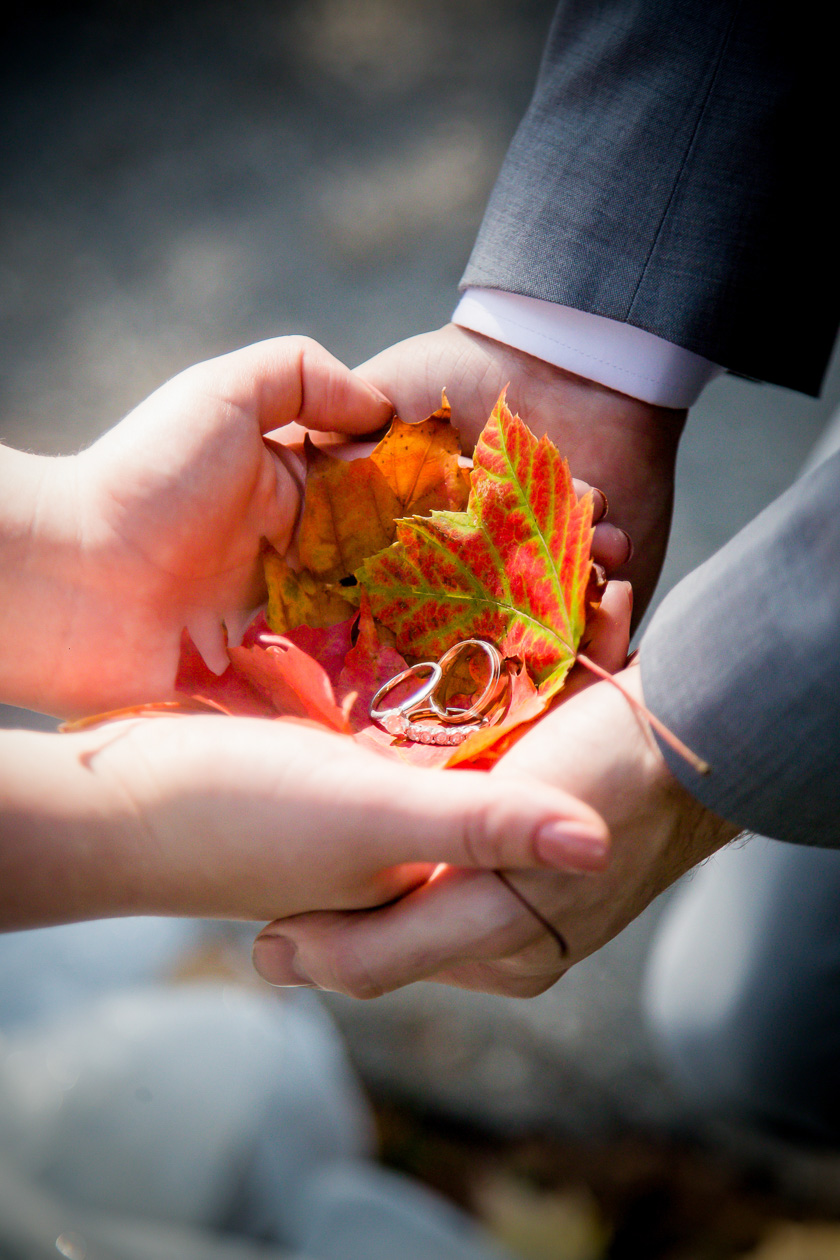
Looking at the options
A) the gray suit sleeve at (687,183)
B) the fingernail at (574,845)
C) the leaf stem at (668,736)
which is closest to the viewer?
the fingernail at (574,845)

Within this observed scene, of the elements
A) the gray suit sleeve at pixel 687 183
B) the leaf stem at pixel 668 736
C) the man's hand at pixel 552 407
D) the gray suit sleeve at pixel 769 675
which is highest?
the gray suit sleeve at pixel 687 183

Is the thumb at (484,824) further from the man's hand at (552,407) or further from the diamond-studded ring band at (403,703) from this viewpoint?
the man's hand at (552,407)

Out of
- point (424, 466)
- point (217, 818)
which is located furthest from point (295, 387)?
point (217, 818)

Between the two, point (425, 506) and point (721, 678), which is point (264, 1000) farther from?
point (721, 678)

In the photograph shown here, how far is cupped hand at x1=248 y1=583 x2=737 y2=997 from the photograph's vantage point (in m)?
0.78

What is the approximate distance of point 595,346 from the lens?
3.70 ft

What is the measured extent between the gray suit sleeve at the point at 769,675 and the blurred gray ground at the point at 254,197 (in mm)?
1161

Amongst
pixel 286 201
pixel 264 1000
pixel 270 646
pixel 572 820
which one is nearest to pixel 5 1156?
pixel 264 1000

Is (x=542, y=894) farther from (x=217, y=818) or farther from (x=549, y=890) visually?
(x=217, y=818)

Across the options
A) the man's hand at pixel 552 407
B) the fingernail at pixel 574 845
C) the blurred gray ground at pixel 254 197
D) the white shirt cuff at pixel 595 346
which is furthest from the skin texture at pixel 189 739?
the blurred gray ground at pixel 254 197

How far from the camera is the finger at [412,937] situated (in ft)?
2.55

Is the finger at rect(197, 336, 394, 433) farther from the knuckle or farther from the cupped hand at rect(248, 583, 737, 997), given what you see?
the knuckle

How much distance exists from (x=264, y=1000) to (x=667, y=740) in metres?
1.00

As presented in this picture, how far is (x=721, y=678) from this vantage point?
751 mm
